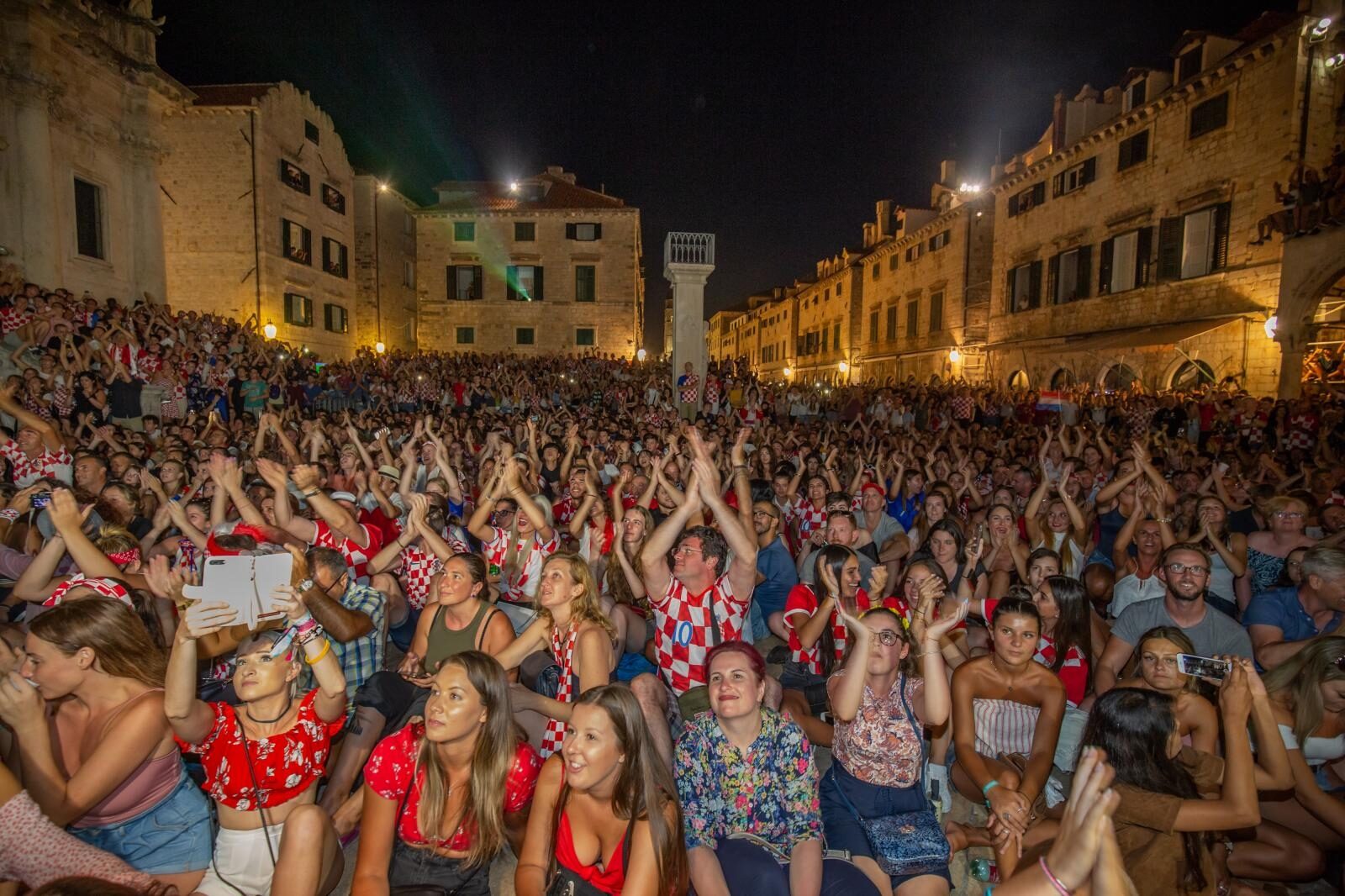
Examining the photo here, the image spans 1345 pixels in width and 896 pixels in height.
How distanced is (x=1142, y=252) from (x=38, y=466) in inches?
918

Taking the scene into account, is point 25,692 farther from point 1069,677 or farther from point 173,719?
point 1069,677

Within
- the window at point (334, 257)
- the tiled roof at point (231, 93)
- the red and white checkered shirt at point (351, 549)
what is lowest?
the red and white checkered shirt at point (351, 549)

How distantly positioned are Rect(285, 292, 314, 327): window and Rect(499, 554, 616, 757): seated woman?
2535 centimetres

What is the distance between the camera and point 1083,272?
21000mm

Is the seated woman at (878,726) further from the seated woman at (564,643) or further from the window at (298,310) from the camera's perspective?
the window at (298,310)

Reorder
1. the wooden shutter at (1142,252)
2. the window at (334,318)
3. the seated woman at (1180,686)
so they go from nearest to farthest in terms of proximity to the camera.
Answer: the seated woman at (1180,686)
the wooden shutter at (1142,252)
the window at (334,318)

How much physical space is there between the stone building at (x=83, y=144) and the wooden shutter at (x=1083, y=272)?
26.7m

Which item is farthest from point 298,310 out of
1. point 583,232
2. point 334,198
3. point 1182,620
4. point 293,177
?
point 1182,620

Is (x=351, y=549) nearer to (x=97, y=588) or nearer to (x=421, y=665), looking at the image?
(x=421, y=665)

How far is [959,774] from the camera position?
12.3ft

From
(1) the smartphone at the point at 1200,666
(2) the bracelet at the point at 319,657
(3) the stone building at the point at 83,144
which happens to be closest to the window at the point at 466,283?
(3) the stone building at the point at 83,144

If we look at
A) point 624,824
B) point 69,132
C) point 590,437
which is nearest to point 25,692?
point 624,824

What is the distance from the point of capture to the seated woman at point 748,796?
271 centimetres

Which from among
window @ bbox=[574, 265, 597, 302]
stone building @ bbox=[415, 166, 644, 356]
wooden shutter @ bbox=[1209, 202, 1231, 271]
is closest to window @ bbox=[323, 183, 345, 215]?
stone building @ bbox=[415, 166, 644, 356]
